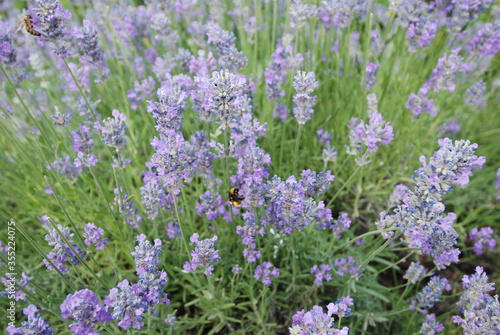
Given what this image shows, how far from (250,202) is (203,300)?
2.37 feet

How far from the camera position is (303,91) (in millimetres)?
1782

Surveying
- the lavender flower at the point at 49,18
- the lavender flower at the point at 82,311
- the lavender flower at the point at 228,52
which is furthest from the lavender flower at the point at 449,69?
the lavender flower at the point at 82,311

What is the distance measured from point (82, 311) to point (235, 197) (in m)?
0.85

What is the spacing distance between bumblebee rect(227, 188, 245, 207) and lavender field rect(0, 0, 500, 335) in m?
0.02

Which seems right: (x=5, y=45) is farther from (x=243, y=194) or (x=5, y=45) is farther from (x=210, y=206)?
(x=243, y=194)

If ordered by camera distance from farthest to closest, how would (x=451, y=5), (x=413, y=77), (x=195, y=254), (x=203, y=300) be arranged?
(x=413, y=77)
(x=451, y=5)
(x=203, y=300)
(x=195, y=254)

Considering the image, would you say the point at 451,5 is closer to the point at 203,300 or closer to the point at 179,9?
the point at 179,9

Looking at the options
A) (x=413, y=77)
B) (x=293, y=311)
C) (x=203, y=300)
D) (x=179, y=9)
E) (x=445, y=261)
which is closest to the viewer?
(x=445, y=261)

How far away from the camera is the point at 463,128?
12.1 ft

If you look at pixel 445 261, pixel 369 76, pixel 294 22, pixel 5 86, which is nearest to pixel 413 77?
pixel 369 76

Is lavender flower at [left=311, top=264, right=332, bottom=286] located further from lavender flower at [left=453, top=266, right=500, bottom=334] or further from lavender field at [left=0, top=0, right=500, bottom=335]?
lavender flower at [left=453, top=266, right=500, bottom=334]

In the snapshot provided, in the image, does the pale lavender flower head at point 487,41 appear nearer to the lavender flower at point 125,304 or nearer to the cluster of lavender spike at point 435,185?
the cluster of lavender spike at point 435,185

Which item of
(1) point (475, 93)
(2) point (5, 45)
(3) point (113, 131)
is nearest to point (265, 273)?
(3) point (113, 131)

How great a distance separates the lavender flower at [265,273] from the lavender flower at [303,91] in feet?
2.71
